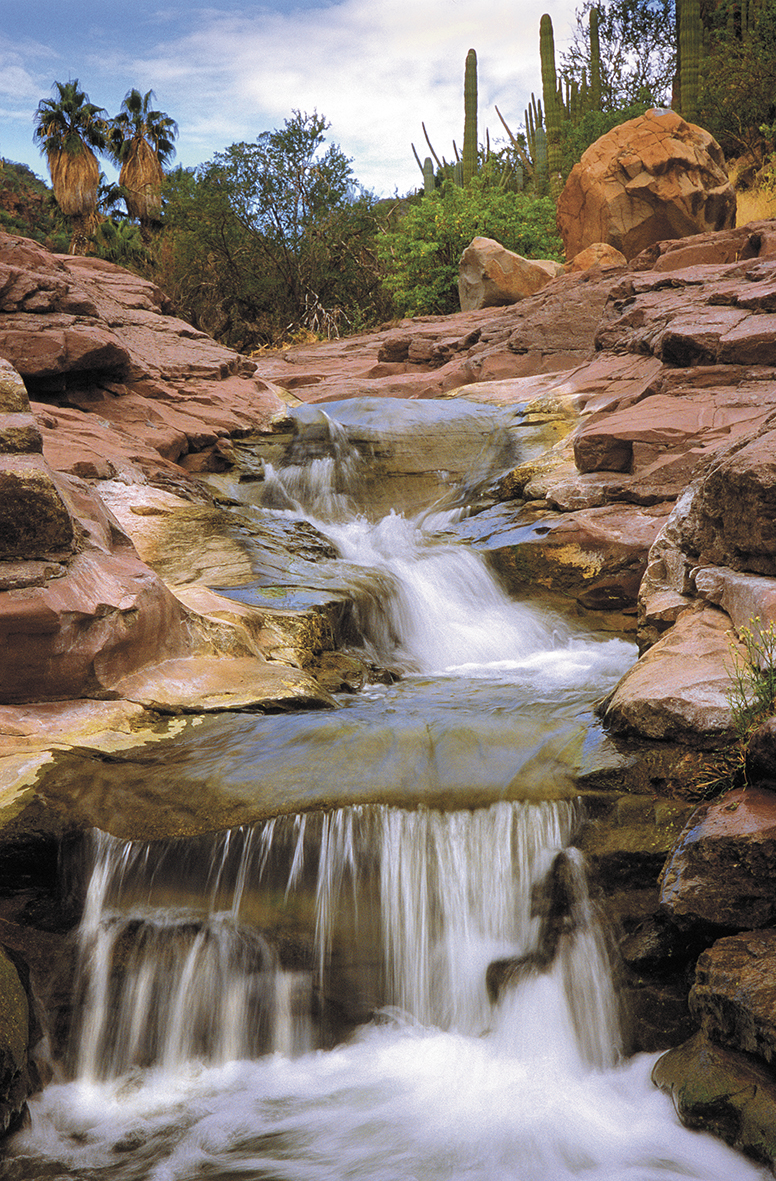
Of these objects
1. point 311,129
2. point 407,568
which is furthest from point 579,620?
point 311,129

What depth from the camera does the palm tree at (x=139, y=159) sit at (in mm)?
28531

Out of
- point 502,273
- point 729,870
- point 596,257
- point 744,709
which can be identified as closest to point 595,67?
point 502,273

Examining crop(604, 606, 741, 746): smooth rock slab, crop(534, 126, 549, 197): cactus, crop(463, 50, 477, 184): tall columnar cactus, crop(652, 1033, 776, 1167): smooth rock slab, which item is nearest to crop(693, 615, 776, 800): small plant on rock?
crop(604, 606, 741, 746): smooth rock slab

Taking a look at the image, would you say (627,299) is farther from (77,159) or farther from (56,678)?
(77,159)

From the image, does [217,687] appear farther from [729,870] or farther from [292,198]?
[292,198]

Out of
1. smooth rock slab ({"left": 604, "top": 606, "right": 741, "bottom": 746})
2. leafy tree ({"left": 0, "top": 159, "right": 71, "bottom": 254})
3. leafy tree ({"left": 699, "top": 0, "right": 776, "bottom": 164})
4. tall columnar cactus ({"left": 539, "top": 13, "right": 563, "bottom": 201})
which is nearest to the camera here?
smooth rock slab ({"left": 604, "top": 606, "right": 741, "bottom": 746})

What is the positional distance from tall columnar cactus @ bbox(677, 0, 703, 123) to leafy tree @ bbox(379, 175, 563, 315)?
16.5ft

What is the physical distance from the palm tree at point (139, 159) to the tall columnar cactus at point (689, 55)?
17.3 meters

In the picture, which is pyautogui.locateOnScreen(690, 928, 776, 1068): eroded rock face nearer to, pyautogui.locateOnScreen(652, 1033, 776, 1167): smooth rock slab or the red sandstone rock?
pyautogui.locateOnScreen(652, 1033, 776, 1167): smooth rock slab

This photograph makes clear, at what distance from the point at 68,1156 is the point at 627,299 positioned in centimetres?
1480

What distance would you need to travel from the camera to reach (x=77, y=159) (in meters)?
26.6

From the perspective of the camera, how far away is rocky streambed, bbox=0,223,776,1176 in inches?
159

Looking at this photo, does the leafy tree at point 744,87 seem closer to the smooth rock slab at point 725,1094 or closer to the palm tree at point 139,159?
the palm tree at point 139,159

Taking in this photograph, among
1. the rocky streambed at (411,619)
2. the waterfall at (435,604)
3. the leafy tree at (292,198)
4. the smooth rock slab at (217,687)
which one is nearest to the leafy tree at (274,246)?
the leafy tree at (292,198)
